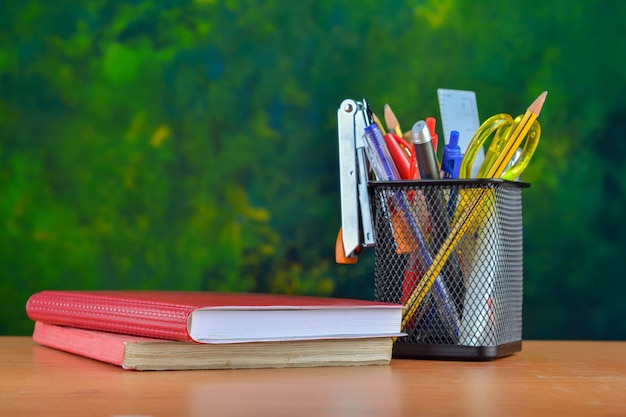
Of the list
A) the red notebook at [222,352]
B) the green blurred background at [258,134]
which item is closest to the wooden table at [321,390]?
the red notebook at [222,352]

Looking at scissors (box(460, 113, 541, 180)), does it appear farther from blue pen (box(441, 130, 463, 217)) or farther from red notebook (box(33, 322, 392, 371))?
red notebook (box(33, 322, 392, 371))

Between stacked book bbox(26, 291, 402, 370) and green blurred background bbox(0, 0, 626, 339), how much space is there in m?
0.60

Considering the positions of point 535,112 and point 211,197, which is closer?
point 535,112

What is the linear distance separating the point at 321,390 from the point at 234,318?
8 cm

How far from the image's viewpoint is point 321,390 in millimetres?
496

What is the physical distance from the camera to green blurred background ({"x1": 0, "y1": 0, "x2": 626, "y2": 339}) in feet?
4.05

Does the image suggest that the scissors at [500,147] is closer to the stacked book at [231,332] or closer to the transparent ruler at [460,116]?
the transparent ruler at [460,116]

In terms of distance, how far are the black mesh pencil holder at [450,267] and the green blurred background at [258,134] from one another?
57 cm

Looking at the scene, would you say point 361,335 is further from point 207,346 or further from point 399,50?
point 399,50

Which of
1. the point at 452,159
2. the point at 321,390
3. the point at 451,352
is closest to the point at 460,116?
the point at 452,159

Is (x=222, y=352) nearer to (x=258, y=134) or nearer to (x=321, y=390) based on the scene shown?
(x=321, y=390)

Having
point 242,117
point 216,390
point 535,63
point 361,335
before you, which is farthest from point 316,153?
point 216,390

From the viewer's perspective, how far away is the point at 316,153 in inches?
48.8

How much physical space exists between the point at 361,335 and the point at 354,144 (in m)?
0.17
